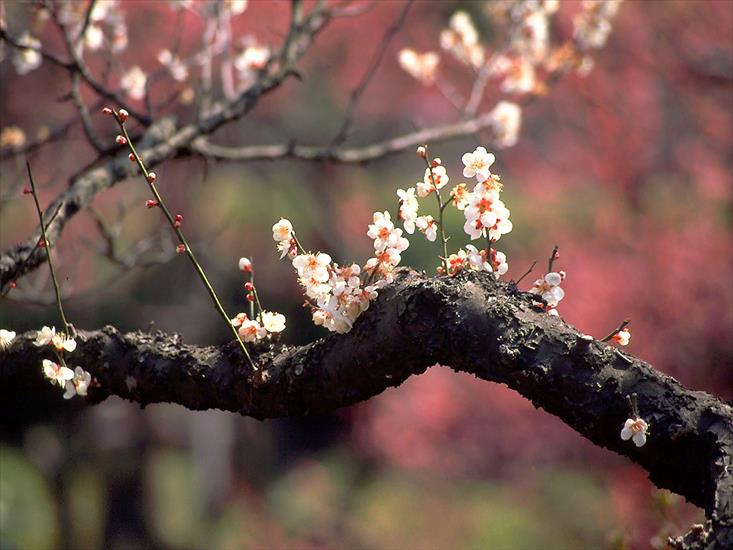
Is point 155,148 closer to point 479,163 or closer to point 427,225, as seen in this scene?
point 427,225

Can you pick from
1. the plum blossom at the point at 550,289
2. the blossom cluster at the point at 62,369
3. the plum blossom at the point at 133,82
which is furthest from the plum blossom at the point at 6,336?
the plum blossom at the point at 133,82

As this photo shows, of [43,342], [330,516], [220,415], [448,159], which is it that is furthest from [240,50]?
[448,159]

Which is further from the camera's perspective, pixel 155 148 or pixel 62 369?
pixel 155 148

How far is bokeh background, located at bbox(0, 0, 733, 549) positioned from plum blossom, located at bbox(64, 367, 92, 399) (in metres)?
A: 4.26

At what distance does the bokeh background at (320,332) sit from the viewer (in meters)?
6.47

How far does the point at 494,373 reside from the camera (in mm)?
1553

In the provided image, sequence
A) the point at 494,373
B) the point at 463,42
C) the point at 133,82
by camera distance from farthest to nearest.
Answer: the point at 463,42 < the point at 133,82 < the point at 494,373

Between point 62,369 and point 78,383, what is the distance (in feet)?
0.23

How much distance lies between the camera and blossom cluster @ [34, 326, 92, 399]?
6.12ft

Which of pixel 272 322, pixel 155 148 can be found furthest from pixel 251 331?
pixel 155 148

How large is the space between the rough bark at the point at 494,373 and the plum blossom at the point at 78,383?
176mm

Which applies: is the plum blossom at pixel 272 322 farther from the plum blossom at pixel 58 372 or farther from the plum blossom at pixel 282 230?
the plum blossom at pixel 58 372

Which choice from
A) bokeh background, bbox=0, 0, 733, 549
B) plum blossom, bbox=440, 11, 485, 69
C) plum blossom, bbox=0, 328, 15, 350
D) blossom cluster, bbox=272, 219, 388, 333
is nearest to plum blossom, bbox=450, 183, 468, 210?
blossom cluster, bbox=272, 219, 388, 333

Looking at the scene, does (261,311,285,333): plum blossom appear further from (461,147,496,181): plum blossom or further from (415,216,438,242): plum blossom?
(461,147,496,181): plum blossom
